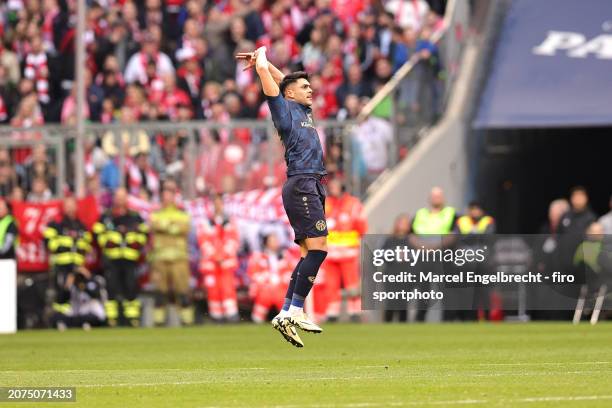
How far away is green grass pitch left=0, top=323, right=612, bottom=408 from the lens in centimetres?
1092

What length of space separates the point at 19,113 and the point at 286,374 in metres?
16.7

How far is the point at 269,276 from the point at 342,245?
1.20 meters

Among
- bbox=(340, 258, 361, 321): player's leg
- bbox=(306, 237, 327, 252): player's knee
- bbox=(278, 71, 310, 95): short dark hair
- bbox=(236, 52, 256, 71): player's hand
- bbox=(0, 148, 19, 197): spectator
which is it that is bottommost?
bbox=(340, 258, 361, 321): player's leg

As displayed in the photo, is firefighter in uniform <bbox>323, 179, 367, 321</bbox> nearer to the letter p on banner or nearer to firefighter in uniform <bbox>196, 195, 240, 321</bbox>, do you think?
firefighter in uniform <bbox>196, 195, 240, 321</bbox>

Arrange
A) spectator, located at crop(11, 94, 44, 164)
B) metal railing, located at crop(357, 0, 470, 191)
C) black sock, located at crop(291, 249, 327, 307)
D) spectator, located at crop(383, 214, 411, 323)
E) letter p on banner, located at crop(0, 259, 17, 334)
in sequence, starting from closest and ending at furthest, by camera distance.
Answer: black sock, located at crop(291, 249, 327, 307) < spectator, located at crop(383, 214, 411, 323) < letter p on banner, located at crop(0, 259, 17, 334) < metal railing, located at crop(357, 0, 470, 191) < spectator, located at crop(11, 94, 44, 164)

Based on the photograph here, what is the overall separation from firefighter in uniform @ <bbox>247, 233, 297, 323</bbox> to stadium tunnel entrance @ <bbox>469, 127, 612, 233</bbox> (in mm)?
4099

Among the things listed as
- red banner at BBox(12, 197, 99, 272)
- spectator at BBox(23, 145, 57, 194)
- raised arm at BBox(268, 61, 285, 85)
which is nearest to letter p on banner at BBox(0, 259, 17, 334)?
red banner at BBox(12, 197, 99, 272)

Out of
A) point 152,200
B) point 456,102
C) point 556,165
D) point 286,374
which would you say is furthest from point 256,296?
point 286,374

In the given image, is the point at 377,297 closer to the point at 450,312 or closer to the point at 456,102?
the point at 450,312

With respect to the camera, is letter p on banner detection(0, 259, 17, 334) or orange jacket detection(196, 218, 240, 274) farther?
orange jacket detection(196, 218, 240, 274)

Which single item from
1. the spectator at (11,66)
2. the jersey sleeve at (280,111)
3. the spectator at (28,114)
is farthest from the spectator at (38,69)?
the jersey sleeve at (280,111)

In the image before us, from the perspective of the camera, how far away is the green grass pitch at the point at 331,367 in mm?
10922

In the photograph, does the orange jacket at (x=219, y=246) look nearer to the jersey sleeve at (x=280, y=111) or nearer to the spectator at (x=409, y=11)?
the spectator at (x=409, y=11)

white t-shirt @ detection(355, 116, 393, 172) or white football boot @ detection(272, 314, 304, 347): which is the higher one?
white t-shirt @ detection(355, 116, 393, 172)
